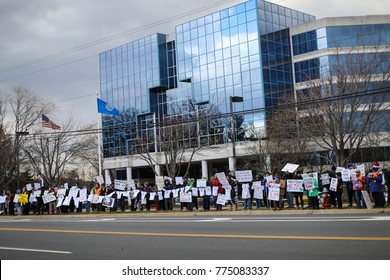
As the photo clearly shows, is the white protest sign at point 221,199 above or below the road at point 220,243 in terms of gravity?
above

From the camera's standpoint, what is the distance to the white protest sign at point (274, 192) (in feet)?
67.6

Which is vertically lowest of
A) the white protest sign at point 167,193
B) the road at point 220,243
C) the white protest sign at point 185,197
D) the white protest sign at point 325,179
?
the road at point 220,243

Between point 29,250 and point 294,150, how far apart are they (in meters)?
27.8

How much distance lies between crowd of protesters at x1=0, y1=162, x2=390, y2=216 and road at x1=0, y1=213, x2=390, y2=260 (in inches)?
249

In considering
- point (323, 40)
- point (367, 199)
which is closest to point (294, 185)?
point (367, 199)

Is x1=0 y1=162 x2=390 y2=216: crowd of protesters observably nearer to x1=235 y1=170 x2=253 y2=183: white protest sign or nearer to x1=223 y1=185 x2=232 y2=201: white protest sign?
x1=223 y1=185 x2=232 y2=201: white protest sign

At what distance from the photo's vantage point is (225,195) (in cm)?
2261

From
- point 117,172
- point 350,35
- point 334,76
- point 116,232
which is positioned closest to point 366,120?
point 334,76

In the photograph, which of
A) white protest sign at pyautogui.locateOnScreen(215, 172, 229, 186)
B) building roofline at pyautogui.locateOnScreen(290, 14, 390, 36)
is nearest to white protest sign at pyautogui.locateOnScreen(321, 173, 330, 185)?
white protest sign at pyautogui.locateOnScreen(215, 172, 229, 186)

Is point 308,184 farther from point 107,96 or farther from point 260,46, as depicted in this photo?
point 107,96

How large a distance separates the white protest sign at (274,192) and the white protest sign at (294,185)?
51cm

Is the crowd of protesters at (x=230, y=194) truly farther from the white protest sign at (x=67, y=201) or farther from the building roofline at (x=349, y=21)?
the building roofline at (x=349, y=21)

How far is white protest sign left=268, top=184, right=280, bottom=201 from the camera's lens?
20.6m

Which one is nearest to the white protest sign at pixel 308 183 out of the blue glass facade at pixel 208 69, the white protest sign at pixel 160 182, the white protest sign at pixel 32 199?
the white protest sign at pixel 160 182
